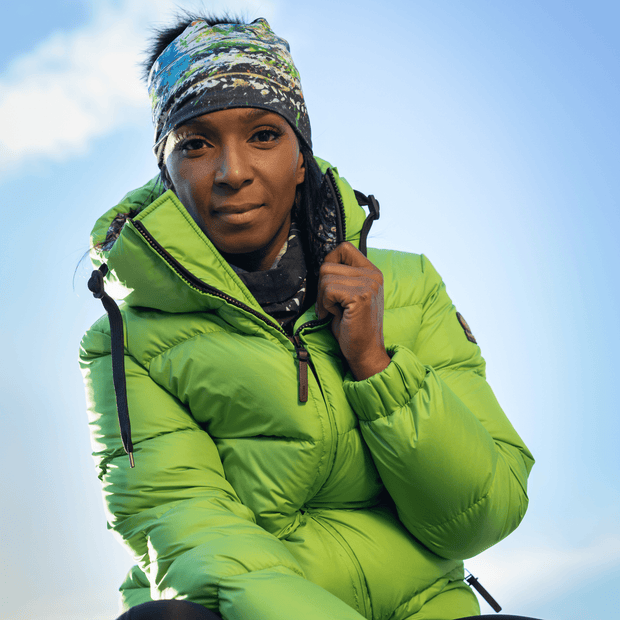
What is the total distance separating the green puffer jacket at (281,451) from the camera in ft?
3.83

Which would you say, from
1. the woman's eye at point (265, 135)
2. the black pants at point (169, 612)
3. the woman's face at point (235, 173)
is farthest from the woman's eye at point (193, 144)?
the black pants at point (169, 612)

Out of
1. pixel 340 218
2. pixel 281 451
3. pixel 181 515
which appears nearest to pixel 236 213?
pixel 340 218

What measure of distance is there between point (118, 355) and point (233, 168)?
0.42 metres

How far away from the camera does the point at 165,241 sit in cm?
125

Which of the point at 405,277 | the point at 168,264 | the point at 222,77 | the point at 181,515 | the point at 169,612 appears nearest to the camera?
the point at 169,612

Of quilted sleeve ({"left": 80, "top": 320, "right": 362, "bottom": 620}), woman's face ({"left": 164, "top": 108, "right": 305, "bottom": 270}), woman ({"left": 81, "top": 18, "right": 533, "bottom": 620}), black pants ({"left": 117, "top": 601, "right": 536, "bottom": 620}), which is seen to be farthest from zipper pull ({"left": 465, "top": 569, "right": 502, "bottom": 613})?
woman's face ({"left": 164, "top": 108, "right": 305, "bottom": 270})

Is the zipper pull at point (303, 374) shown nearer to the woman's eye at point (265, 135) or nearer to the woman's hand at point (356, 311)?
the woman's hand at point (356, 311)

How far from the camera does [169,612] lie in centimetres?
89

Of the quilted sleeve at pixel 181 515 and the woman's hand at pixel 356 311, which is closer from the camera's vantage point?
the quilted sleeve at pixel 181 515

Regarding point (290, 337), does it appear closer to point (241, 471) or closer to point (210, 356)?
point (210, 356)

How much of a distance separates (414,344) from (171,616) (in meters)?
0.76

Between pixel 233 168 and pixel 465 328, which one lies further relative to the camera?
pixel 465 328

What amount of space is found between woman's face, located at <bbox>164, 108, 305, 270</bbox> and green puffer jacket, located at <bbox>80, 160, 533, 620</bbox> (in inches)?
3.0

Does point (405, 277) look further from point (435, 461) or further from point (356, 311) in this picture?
point (435, 461)
